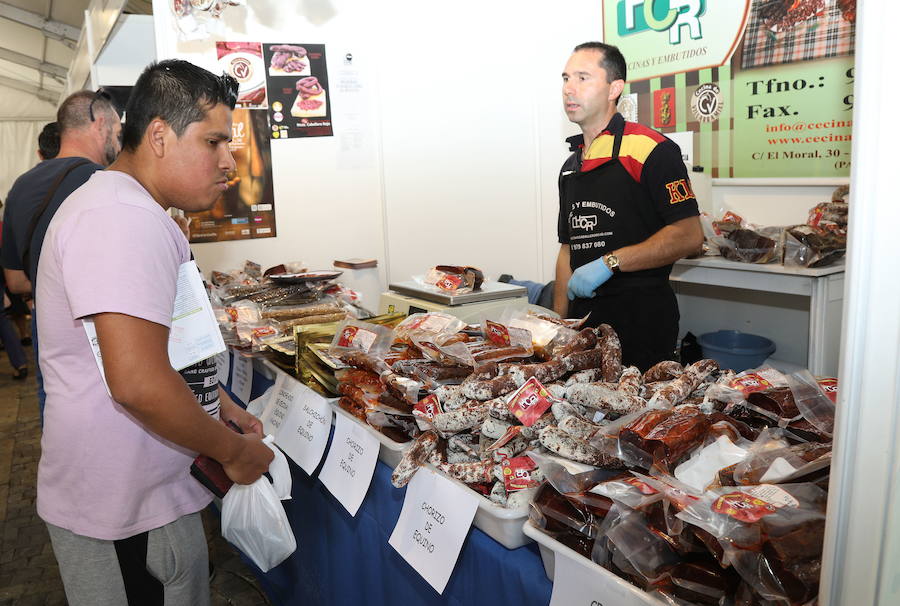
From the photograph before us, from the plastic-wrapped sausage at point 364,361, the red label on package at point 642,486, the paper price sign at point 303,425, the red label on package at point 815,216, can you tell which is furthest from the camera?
the red label on package at point 815,216

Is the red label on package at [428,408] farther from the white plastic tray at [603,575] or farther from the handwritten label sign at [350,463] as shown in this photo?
the white plastic tray at [603,575]

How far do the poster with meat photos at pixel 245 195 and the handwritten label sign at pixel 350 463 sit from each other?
2649 millimetres

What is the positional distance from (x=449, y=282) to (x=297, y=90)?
7.11ft

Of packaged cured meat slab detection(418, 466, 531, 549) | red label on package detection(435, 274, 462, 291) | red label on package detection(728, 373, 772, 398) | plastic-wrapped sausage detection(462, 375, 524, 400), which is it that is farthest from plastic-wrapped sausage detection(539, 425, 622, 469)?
red label on package detection(435, 274, 462, 291)

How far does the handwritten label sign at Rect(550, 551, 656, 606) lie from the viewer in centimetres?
95

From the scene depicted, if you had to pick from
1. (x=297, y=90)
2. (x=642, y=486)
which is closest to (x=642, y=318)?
(x=642, y=486)

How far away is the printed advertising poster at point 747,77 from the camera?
355 cm

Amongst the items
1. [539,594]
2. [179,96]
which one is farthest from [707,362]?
[179,96]

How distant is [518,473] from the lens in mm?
1252

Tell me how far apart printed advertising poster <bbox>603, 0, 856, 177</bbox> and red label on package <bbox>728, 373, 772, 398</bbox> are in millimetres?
2721

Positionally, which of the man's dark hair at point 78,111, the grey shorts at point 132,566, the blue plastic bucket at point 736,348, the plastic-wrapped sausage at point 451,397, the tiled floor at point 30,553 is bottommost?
the tiled floor at point 30,553

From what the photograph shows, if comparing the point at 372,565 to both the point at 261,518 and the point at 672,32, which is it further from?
the point at 672,32

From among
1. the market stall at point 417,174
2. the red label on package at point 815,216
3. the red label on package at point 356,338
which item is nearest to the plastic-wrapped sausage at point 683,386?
the red label on package at point 356,338

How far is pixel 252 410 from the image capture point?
2.38 metres
